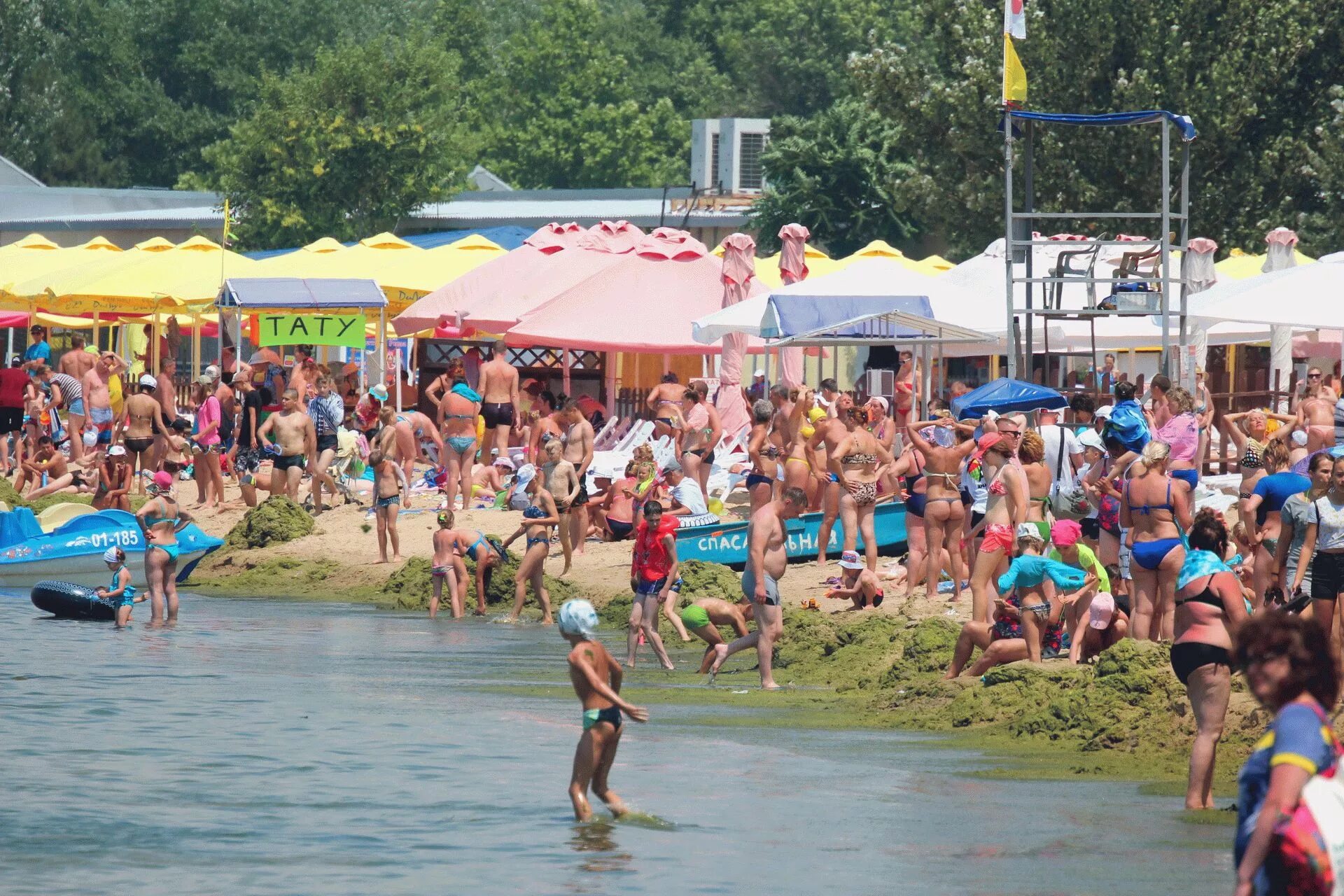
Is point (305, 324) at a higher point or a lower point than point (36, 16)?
lower

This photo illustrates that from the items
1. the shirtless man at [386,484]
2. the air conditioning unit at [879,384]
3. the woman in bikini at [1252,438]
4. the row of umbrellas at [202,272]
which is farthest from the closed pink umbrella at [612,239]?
the woman in bikini at [1252,438]

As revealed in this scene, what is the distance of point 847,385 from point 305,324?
14.5m

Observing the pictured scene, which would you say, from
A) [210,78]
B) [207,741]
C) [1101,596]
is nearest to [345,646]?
[207,741]

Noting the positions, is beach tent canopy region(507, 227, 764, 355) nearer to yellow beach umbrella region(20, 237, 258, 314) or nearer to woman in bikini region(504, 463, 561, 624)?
yellow beach umbrella region(20, 237, 258, 314)

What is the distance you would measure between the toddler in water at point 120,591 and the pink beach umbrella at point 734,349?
24.0 feet

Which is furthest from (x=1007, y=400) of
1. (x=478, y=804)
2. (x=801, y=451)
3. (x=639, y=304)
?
(x=639, y=304)

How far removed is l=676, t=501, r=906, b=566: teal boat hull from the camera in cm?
1916

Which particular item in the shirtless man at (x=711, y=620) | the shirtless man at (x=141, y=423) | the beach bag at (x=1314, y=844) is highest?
the shirtless man at (x=141, y=423)

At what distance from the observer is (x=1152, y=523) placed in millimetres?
12219

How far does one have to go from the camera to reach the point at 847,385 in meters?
38.0

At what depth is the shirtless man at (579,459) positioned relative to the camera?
20531mm

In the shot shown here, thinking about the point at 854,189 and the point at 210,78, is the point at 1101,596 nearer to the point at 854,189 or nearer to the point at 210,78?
the point at 854,189

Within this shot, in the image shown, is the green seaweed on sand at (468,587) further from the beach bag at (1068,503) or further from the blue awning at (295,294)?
the blue awning at (295,294)

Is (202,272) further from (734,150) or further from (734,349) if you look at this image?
(734,150)
